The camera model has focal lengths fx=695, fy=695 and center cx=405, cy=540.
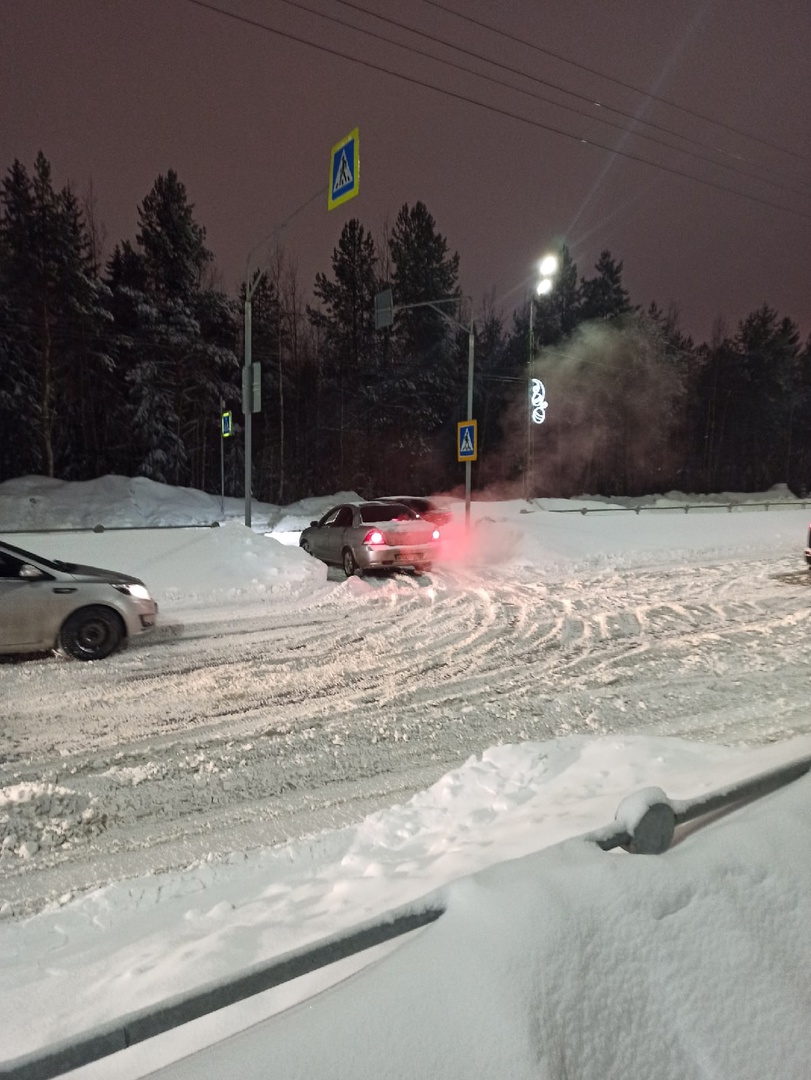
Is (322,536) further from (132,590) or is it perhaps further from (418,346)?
(418,346)

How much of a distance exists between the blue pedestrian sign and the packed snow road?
22.2 ft

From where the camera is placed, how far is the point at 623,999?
6.72 ft

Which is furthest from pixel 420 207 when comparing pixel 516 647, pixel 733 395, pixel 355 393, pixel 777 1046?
pixel 777 1046

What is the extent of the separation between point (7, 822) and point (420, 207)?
45.5 m

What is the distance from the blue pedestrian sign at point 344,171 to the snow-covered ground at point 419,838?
6.75 meters

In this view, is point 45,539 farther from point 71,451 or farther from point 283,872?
point 71,451

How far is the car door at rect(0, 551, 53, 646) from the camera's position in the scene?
25.3 ft

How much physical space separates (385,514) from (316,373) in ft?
106

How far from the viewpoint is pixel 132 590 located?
28.0ft

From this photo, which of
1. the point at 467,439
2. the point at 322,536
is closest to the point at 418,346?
the point at 467,439

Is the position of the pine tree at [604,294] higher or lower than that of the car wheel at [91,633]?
higher

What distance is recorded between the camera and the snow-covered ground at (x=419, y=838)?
1.95 m

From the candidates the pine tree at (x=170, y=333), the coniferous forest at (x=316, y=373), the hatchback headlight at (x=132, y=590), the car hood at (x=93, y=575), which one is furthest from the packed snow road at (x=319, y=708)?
the pine tree at (x=170, y=333)

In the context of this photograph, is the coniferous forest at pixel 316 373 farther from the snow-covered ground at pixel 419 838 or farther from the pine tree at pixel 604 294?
the snow-covered ground at pixel 419 838
